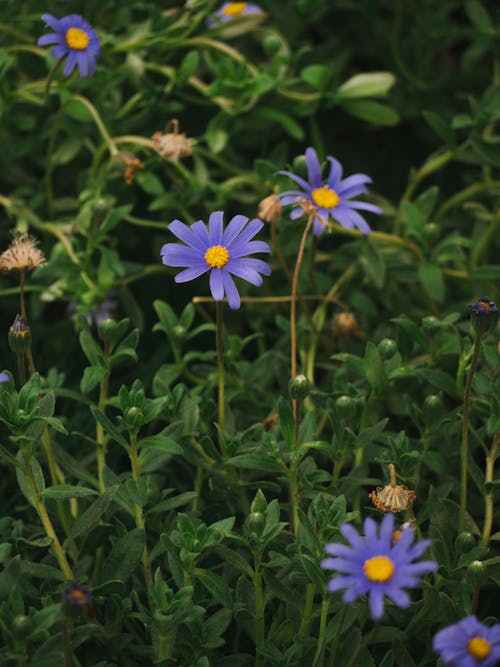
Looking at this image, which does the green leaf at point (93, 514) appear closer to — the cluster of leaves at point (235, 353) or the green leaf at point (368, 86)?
the cluster of leaves at point (235, 353)

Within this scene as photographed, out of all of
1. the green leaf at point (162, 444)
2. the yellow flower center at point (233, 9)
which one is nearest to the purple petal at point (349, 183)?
the green leaf at point (162, 444)

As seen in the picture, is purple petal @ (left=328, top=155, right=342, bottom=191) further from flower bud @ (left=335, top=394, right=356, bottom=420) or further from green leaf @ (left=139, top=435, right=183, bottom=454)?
green leaf @ (left=139, top=435, right=183, bottom=454)

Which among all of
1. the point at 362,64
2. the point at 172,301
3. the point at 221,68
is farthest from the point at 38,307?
the point at 362,64

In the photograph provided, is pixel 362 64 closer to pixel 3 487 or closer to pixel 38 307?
pixel 38 307

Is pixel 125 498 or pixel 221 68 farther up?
pixel 221 68

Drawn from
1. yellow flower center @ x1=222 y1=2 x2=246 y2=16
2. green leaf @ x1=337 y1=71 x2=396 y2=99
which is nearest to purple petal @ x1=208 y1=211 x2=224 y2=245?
green leaf @ x1=337 y1=71 x2=396 y2=99

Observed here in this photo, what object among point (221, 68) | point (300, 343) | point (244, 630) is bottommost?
point (244, 630)
